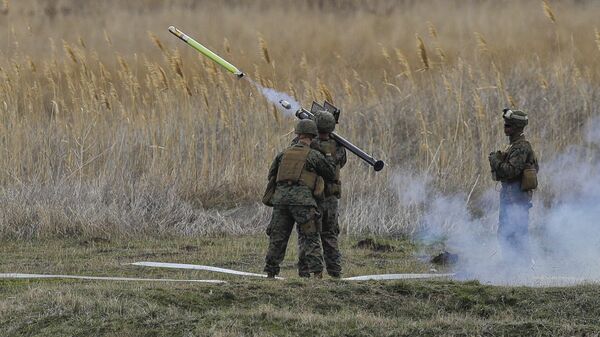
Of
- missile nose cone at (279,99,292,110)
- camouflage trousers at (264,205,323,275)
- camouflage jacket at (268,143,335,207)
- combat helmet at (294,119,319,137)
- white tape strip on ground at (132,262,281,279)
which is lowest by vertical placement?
white tape strip on ground at (132,262,281,279)

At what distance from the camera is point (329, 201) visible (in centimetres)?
1179

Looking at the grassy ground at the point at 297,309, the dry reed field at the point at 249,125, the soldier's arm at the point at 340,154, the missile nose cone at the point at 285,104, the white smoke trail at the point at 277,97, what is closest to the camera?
the grassy ground at the point at 297,309

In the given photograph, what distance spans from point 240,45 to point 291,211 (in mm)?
12885

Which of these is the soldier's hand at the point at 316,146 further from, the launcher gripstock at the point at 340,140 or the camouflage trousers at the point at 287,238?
the camouflage trousers at the point at 287,238

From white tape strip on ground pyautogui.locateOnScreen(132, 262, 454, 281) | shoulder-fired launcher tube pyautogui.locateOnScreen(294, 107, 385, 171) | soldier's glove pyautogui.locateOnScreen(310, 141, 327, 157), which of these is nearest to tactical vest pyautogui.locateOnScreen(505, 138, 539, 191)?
white tape strip on ground pyautogui.locateOnScreen(132, 262, 454, 281)

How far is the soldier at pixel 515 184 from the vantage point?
40.7ft

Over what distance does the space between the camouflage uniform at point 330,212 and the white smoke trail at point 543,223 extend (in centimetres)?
151

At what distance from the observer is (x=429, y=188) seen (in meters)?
17.0

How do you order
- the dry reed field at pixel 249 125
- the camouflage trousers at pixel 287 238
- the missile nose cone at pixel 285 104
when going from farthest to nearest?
the dry reed field at pixel 249 125 < the missile nose cone at pixel 285 104 < the camouflage trousers at pixel 287 238

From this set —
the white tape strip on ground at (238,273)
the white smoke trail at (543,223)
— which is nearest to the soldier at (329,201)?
the white tape strip on ground at (238,273)

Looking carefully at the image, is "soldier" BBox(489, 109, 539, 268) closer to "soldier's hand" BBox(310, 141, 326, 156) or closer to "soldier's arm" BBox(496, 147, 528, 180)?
"soldier's arm" BBox(496, 147, 528, 180)

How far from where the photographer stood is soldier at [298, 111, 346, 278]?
11.7 meters

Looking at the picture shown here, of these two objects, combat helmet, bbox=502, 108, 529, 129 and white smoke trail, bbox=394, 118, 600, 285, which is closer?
combat helmet, bbox=502, 108, 529, 129

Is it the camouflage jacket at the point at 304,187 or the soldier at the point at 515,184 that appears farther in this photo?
the soldier at the point at 515,184
